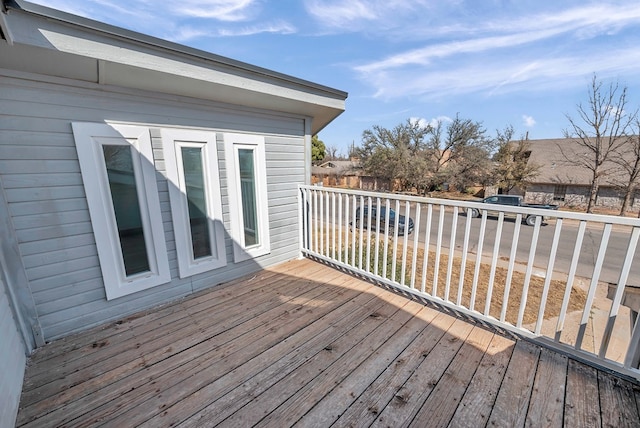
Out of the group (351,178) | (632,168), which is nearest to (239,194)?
(632,168)

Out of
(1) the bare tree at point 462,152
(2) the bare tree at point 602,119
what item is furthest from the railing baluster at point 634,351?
(1) the bare tree at point 462,152

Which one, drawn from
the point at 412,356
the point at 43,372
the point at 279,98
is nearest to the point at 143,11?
the point at 279,98

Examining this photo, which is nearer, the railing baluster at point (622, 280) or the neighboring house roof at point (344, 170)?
the railing baluster at point (622, 280)

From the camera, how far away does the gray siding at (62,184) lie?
170cm

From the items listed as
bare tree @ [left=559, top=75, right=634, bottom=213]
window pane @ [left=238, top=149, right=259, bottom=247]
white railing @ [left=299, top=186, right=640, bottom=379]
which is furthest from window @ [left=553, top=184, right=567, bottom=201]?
window pane @ [left=238, top=149, right=259, bottom=247]

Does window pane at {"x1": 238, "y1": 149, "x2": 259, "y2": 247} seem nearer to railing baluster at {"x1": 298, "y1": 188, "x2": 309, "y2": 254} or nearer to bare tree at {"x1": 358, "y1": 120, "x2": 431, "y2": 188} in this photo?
railing baluster at {"x1": 298, "y1": 188, "x2": 309, "y2": 254}

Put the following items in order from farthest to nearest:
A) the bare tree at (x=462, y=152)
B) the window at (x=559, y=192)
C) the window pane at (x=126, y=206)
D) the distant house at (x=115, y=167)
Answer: the bare tree at (x=462, y=152) < the window at (x=559, y=192) < the window pane at (x=126, y=206) < the distant house at (x=115, y=167)

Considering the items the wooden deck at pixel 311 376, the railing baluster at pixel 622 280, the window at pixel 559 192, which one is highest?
the railing baluster at pixel 622 280

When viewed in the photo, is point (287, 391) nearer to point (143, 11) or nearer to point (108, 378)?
point (108, 378)

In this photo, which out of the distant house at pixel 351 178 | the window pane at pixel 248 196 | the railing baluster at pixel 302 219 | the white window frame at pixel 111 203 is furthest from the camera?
the distant house at pixel 351 178

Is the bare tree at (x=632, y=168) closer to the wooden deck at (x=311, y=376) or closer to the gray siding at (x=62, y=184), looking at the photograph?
the wooden deck at (x=311, y=376)

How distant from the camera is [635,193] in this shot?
47.2 feet

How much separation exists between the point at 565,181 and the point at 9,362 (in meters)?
23.5

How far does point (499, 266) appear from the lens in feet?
18.7
